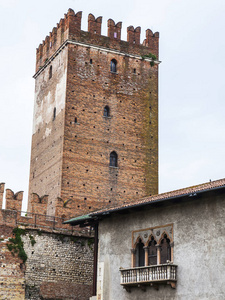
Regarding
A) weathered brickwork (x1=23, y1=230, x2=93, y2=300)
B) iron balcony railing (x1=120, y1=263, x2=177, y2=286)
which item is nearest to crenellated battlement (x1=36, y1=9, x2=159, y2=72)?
weathered brickwork (x1=23, y1=230, x2=93, y2=300)

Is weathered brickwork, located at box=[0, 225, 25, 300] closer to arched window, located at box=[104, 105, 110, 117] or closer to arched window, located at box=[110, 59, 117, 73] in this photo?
arched window, located at box=[104, 105, 110, 117]

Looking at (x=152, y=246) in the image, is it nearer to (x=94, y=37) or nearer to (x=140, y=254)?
(x=140, y=254)

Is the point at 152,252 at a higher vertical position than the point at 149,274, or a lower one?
higher

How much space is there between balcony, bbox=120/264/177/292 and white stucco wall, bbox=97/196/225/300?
194mm

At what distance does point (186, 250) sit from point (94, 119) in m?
14.1

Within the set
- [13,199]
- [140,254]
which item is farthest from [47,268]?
[140,254]

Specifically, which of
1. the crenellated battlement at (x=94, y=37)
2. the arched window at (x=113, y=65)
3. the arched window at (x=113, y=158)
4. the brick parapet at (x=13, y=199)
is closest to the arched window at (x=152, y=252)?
the brick parapet at (x=13, y=199)

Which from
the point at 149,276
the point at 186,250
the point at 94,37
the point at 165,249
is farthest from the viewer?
the point at 94,37

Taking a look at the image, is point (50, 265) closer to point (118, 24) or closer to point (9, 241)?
point (9, 241)

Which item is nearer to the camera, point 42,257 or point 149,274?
point 149,274

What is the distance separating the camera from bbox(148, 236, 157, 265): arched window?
66.0 ft

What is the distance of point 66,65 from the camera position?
32.1 meters

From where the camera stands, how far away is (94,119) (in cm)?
3191

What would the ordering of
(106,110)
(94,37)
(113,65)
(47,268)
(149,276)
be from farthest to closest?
(113,65) < (94,37) < (106,110) < (47,268) < (149,276)
